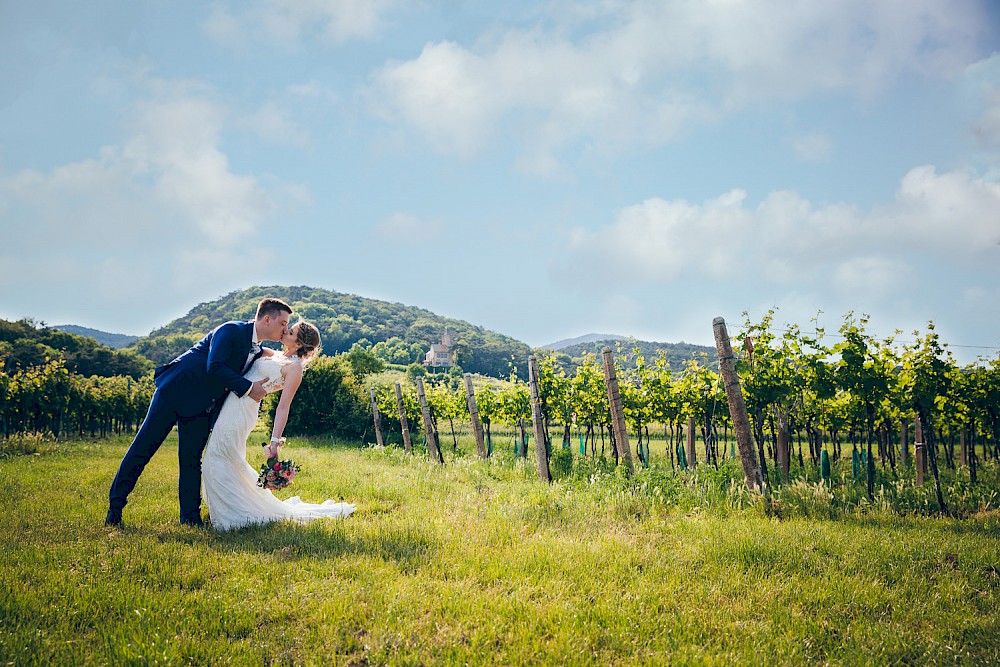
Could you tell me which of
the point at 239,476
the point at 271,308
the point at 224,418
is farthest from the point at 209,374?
the point at 239,476

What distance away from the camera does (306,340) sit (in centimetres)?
538

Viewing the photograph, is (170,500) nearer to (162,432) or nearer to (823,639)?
(162,432)

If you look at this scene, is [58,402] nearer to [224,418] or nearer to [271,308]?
[224,418]

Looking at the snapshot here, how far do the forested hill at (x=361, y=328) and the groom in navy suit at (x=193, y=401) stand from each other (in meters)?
69.7

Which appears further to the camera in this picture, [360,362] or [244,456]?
[360,362]

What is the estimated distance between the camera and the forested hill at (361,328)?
9019cm

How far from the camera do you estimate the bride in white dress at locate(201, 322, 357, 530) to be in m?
5.05

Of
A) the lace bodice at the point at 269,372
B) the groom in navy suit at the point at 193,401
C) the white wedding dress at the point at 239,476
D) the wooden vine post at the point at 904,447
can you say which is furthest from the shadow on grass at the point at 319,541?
the wooden vine post at the point at 904,447

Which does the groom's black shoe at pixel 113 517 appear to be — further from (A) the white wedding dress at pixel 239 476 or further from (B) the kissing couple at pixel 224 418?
(A) the white wedding dress at pixel 239 476

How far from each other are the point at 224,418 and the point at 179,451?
1.67 feet

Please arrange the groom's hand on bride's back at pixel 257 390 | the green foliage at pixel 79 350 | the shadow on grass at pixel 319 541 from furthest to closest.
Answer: the green foliage at pixel 79 350, the groom's hand on bride's back at pixel 257 390, the shadow on grass at pixel 319 541

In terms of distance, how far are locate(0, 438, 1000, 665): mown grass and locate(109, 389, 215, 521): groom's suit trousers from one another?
0.30 meters

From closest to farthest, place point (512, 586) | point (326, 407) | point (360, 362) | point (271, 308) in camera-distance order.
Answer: point (512, 586) < point (271, 308) < point (326, 407) < point (360, 362)

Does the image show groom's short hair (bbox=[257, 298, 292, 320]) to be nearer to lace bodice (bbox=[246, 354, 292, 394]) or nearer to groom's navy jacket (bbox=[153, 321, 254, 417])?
groom's navy jacket (bbox=[153, 321, 254, 417])
